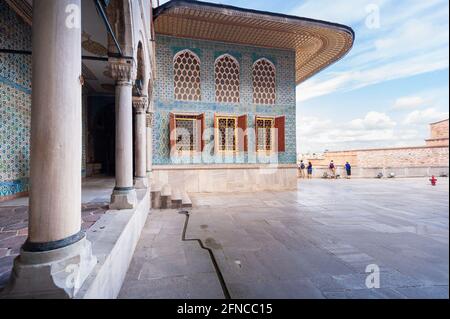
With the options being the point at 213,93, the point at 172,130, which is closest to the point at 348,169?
the point at 213,93

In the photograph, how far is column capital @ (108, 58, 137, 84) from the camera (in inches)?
171

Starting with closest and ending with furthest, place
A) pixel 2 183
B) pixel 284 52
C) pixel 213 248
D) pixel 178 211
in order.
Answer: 1. pixel 213 248
2. pixel 2 183
3. pixel 178 211
4. pixel 284 52

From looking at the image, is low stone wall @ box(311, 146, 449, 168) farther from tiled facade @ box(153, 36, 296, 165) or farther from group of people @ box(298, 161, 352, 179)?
tiled facade @ box(153, 36, 296, 165)

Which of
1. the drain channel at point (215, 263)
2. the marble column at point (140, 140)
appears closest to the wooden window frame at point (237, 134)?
the marble column at point (140, 140)

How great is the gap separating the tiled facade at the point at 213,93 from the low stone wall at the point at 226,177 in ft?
1.03

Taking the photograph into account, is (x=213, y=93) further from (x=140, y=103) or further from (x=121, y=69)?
(x=121, y=69)

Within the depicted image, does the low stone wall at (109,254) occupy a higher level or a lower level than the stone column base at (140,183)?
lower

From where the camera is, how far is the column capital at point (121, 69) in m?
4.34

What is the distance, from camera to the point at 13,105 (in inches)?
222

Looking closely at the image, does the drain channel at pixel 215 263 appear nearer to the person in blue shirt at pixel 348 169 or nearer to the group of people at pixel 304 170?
the group of people at pixel 304 170
